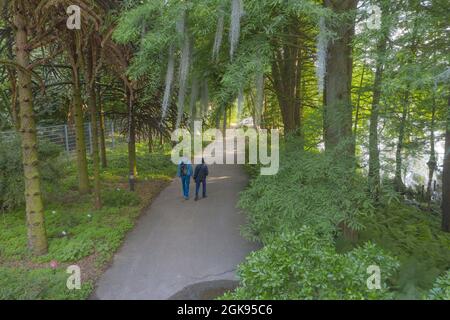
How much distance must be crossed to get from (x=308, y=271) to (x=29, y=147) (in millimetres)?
4792

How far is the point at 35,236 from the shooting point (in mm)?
5359

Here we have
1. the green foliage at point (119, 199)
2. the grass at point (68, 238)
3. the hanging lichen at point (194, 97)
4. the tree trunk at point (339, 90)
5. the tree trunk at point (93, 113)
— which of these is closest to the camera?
the grass at point (68, 238)

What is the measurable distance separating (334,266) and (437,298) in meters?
0.84

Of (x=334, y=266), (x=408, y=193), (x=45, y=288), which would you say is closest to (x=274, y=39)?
(x=334, y=266)

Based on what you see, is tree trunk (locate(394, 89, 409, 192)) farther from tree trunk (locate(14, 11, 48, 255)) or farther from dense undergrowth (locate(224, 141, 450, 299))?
tree trunk (locate(14, 11, 48, 255))

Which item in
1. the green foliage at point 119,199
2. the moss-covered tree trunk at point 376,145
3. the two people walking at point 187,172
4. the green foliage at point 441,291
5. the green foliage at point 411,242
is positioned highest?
the moss-covered tree trunk at point 376,145

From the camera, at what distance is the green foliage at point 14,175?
21.6 feet

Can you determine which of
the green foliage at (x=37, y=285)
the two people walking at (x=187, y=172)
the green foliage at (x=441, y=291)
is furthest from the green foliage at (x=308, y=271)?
the two people walking at (x=187, y=172)

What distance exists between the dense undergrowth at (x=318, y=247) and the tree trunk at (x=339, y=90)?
0.38 meters

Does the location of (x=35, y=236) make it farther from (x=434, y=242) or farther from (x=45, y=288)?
(x=434, y=242)

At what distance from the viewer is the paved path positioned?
4.58 metres

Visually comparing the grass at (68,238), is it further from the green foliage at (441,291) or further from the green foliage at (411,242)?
the green foliage at (411,242)

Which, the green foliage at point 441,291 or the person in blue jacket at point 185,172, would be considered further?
the person in blue jacket at point 185,172

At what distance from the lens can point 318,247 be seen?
3.16m
